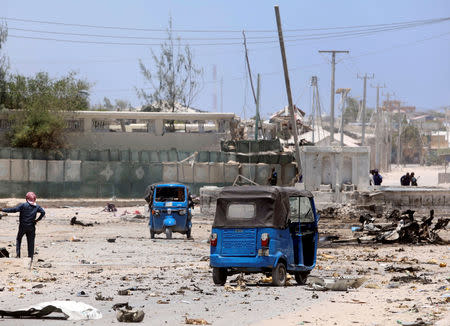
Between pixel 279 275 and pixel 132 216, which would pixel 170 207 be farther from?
pixel 132 216

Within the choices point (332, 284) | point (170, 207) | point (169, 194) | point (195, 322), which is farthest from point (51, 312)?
point (169, 194)

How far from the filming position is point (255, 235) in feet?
52.9

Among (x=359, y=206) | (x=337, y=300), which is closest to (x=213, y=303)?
(x=337, y=300)

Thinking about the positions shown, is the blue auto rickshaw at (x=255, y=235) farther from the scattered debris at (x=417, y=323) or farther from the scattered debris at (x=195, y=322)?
the scattered debris at (x=417, y=323)

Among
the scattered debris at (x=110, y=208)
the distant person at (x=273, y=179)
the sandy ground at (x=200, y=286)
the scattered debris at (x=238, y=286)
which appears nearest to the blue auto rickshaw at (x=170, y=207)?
the sandy ground at (x=200, y=286)

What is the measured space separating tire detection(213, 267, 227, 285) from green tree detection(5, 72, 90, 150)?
1439 inches

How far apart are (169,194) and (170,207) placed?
1.59 feet

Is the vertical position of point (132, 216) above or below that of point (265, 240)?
below

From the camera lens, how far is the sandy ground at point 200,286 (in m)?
12.5

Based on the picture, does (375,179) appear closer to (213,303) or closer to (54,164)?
(54,164)

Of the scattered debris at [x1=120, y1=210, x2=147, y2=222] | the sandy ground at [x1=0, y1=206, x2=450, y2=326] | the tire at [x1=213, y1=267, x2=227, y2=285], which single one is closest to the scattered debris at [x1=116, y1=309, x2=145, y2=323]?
the sandy ground at [x1=0, y1=206, x2=450, y2=326]

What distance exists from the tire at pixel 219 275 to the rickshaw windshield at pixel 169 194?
12.0 metres

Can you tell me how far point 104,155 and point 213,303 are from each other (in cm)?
3538

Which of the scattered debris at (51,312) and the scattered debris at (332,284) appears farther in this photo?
the scattered debris at (332,284)
